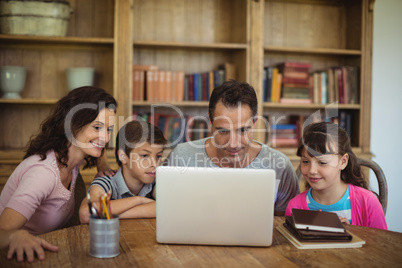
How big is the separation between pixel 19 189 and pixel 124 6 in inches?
73.2

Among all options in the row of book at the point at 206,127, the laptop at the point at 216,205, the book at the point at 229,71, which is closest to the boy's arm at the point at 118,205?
the laptop at the point at 216,205

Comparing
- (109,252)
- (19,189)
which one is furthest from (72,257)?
(19,189)

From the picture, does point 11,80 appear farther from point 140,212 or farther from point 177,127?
point 140,212

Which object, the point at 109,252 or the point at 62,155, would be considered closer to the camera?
the point at 109,252

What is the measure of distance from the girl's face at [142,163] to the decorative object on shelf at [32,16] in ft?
4.70

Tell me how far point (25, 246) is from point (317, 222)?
835 mm

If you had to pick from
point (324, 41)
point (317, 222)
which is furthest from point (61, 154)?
point (324, 41)

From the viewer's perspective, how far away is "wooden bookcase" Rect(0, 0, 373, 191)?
3.08 m

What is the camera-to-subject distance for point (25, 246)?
1201 mm

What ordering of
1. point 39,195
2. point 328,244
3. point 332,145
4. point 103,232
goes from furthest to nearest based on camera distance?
point 332,145, point 39,195, point 328,244, point 103,232

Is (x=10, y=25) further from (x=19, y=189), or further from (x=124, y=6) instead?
(x=19, y=189)

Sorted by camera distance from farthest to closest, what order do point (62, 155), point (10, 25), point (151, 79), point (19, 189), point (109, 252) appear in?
point (151, 79)
point (10, 25)
point (62, 155)
point (19, 189)
point (109, 252)

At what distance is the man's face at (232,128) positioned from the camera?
1857 mm

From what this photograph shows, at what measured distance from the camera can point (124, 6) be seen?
303cm
